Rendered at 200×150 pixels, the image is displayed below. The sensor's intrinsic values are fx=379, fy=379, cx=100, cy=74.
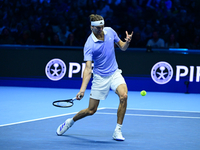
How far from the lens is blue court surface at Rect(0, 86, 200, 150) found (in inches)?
198

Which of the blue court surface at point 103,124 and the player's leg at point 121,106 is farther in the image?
the player's leg at point 121,106

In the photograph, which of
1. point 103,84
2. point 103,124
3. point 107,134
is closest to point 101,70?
point 103,84

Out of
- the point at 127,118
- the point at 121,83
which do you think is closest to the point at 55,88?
the point at 127,118

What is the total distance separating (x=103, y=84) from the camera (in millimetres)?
5426

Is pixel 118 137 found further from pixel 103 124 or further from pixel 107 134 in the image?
pixel 103 124

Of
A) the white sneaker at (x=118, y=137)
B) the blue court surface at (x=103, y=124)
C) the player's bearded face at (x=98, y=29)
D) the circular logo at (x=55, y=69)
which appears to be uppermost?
the player's bearded face at (x=98, y=29)

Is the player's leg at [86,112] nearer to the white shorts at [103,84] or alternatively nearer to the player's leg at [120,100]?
the white shorts at [103,84]

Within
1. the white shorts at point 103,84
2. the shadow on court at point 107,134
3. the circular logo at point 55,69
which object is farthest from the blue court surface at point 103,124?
the circular logo at point 55,69

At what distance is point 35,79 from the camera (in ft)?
37.4

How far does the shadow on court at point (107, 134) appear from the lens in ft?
16.2

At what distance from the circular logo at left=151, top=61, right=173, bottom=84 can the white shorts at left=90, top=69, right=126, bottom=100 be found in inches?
211

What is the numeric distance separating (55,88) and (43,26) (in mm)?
2429

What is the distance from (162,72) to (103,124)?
472 centimetres

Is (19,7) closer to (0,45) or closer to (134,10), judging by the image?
(0,45)
